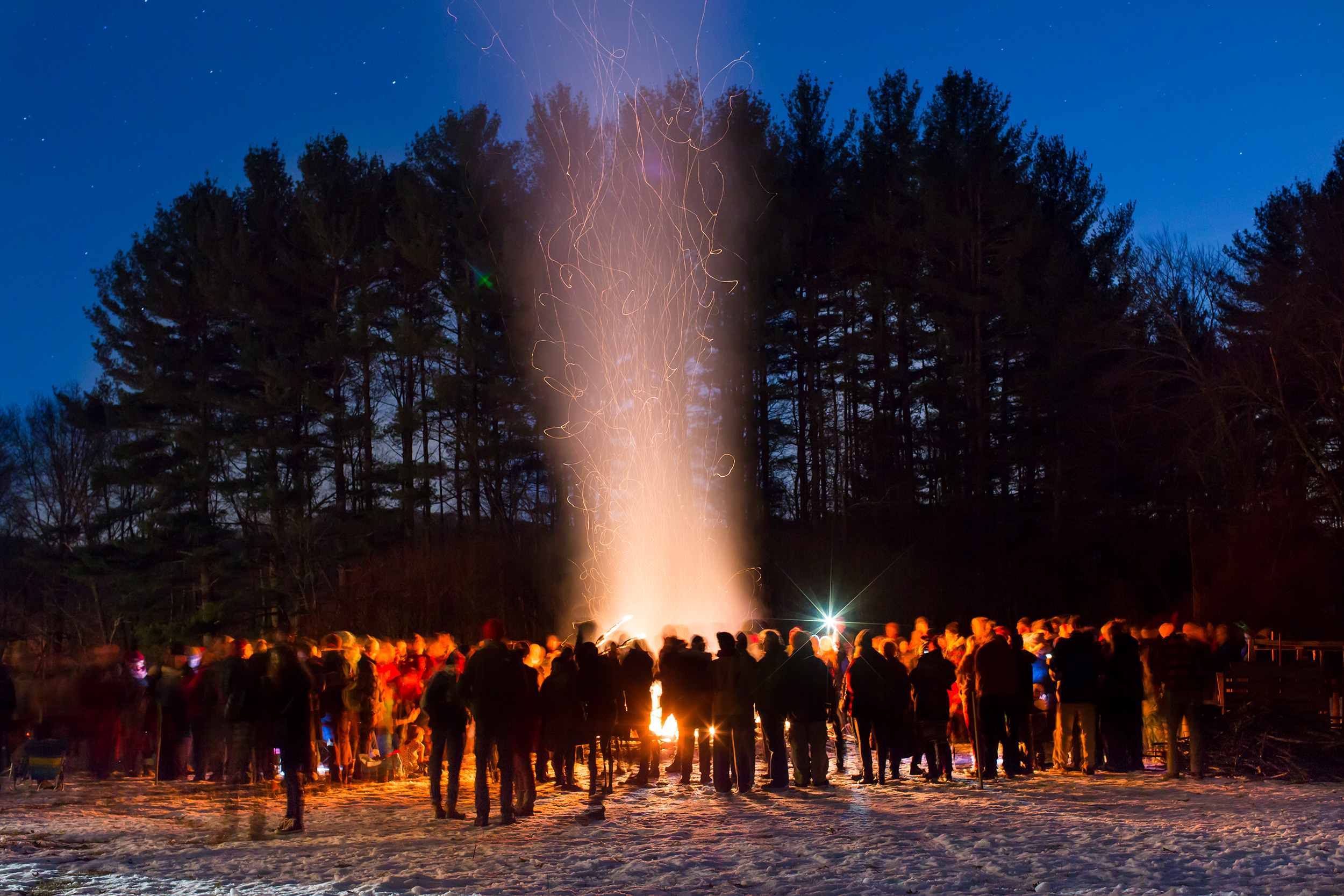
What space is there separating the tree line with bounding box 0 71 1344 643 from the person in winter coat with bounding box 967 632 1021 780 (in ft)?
63.2

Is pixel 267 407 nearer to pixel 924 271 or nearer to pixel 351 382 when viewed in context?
pixel 351 382

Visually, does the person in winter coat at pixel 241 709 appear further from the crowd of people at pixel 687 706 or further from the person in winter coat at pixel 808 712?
the person in winter coat at pixel 808 712

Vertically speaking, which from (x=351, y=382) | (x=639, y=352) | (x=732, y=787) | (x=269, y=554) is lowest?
(x=732, y=787)

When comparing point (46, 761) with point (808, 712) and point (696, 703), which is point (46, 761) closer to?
point (696, 703)

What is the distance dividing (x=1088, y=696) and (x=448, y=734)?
6492 millimetres

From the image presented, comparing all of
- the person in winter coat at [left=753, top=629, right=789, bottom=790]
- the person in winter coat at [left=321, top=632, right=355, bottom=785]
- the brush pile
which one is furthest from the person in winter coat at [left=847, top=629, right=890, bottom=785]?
the person in winter coat at [left=321, top=632, right=355, bottom=785]

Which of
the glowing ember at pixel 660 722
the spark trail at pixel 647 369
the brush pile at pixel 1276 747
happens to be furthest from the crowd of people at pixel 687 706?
the spark trail at pixel 647 369

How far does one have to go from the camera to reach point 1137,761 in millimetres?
12188

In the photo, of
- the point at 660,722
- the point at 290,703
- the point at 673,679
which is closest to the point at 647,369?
the point at 660,722

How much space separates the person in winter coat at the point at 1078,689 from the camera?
11.8 m

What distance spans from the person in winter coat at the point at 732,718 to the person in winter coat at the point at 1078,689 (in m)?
3.30

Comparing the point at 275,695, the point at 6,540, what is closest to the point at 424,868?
the point at 275,695

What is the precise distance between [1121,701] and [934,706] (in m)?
2.08

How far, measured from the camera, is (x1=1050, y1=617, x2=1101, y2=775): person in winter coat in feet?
38.5
